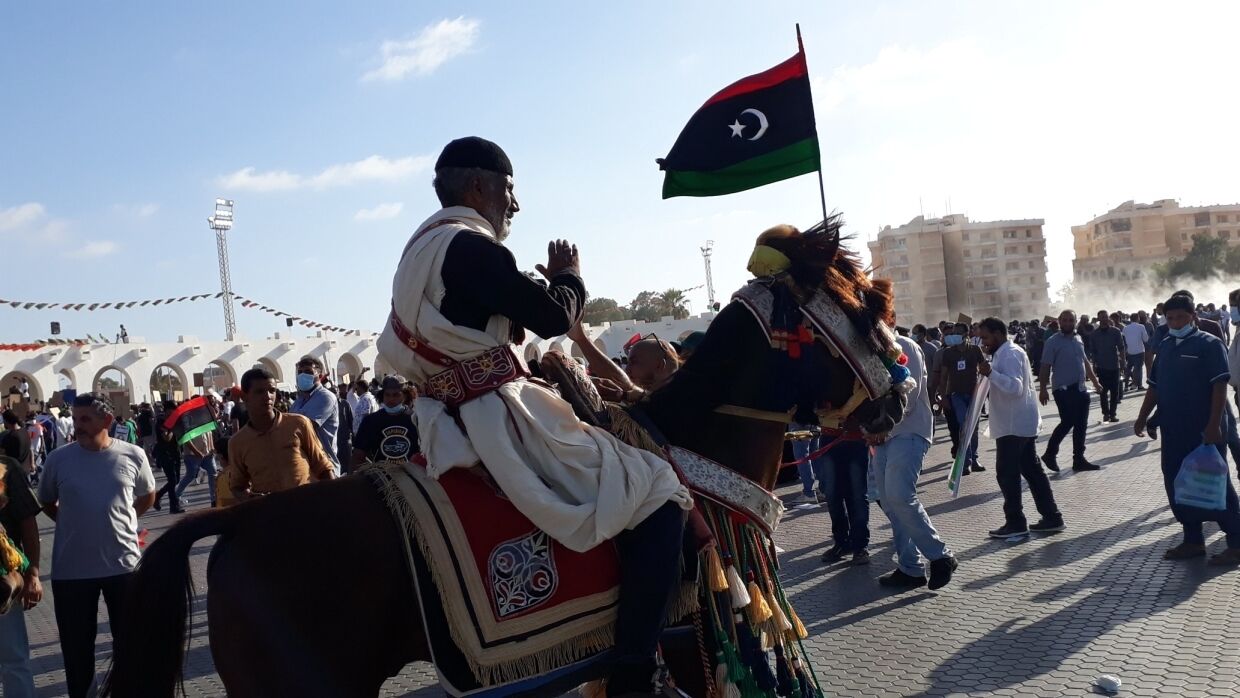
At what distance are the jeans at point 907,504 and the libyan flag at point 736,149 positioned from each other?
3.19 meters

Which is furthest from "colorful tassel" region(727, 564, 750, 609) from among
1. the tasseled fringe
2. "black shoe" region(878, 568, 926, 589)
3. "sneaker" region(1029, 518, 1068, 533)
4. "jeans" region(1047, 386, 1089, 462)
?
"jeans" region(1047, 386, 1089, 462)

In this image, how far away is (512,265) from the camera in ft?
10.2

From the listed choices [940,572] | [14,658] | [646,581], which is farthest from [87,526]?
[940,572]

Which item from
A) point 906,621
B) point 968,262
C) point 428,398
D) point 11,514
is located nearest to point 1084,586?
point 906,621

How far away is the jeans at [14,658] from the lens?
17.9 ft

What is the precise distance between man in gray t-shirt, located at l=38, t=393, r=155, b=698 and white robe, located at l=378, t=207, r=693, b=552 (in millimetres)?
3414

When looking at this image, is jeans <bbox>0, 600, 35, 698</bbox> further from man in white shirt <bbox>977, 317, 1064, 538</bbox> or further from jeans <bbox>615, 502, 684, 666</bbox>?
man in white shirt <bbox>977, 317, 1064, 538</bbox>

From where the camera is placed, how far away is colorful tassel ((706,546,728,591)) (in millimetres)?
3225

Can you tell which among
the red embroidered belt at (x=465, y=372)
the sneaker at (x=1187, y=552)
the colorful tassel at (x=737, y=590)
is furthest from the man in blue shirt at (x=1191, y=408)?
the red embroidered belt at (x=465, y=372)

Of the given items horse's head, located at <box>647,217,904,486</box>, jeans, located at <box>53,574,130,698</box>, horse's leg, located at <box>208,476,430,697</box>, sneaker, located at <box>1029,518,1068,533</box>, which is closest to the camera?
horse's leg, located at <box>208,476,430,697</box>

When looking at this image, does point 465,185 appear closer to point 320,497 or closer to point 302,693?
point 320,497

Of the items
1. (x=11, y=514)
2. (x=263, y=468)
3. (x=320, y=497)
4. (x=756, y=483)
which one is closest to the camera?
(x=320, y=497)

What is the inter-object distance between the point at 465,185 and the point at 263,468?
3.97 m

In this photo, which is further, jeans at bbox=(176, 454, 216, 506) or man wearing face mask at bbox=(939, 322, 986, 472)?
jeans at bbox=(176, 454, 216, 506)
